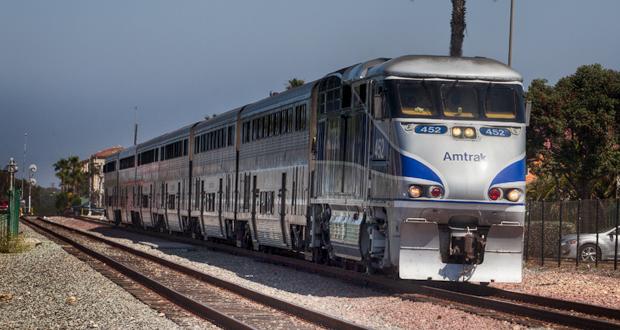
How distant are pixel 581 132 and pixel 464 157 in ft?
95.6

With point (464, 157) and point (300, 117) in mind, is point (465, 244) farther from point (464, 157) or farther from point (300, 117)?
point (300, 117)

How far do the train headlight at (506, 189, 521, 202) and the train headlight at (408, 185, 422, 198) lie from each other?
141cm

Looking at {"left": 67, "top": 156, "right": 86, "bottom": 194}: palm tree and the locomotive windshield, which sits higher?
{"left": 67, "top": 156, "right": 86, "bottom": 194}: palm tree

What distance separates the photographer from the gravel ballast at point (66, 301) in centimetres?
1275

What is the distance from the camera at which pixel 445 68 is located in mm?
15969

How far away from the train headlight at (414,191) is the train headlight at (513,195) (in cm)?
141

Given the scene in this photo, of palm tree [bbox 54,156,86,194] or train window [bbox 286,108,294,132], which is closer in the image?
train window [bbox 286,108,294,132]

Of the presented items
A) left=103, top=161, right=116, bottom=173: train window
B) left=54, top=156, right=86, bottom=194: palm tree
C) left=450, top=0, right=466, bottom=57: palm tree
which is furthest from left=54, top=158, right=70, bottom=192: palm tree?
left=450, top=0, right=466, bottom=57: palm tree

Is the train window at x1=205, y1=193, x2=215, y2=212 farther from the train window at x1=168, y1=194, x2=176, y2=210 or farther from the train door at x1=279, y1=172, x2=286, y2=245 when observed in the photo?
the train door at x1=279, y1=172, x2=286, y2=245

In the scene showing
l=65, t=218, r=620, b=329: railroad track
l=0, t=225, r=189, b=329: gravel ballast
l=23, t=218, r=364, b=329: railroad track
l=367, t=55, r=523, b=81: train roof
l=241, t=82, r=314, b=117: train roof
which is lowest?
l=0, t=225, r=189, b=329: gravel ballast

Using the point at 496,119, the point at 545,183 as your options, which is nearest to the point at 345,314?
the point at 496,119

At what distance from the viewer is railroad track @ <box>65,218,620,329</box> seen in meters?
12.6

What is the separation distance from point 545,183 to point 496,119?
32005mm

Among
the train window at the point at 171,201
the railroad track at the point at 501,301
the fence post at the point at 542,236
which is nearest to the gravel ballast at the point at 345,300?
the railroad track at the point at 501,301
